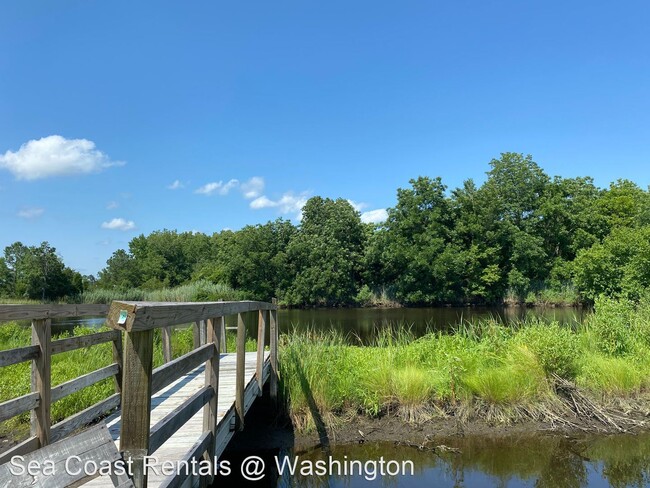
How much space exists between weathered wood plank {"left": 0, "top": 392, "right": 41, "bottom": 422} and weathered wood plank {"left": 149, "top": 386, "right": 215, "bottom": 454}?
1.54 metres

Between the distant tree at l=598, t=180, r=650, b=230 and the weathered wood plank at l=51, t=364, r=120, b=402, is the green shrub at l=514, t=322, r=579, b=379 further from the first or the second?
the distant tree at l=598, t=180, r=650, b=230

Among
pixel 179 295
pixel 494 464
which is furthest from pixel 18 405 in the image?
pixel 179 295

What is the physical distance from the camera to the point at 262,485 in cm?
588

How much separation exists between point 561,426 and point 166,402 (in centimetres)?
583

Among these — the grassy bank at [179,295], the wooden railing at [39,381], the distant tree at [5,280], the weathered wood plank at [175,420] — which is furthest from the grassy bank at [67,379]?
the distant tree at [5,280]

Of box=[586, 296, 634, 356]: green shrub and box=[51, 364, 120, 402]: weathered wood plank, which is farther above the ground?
box=[51, 364, 120, 402]: weathered wood plank

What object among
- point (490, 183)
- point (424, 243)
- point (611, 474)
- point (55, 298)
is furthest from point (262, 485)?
point (55, 298)

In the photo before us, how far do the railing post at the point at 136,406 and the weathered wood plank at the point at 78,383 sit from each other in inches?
104

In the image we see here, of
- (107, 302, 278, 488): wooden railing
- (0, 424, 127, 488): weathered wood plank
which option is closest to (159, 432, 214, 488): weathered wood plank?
(107, 302, 278, 488): wooden railing

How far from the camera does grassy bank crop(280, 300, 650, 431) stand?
7.58 meters

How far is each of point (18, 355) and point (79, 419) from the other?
119 centimetres

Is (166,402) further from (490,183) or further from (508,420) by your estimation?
(490,183)

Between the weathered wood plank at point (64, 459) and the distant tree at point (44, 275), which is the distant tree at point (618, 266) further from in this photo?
the distant tree at point (44, 275)

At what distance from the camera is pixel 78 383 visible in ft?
15.8
